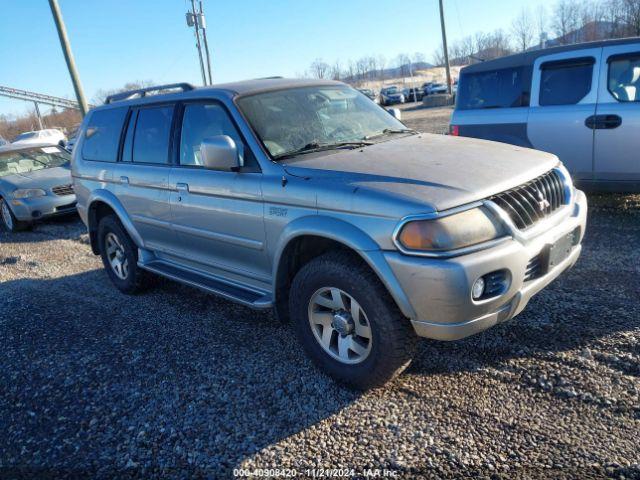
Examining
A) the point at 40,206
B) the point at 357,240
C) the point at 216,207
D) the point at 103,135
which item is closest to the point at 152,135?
the point at 103,135

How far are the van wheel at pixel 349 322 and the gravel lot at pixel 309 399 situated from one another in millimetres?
179

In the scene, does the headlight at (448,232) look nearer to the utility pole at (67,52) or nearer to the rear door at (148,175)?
the rear door at (148,175)

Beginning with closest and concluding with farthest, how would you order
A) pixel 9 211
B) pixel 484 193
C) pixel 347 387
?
pixel 484 193 < pixel 347 387 < pixel 9 211

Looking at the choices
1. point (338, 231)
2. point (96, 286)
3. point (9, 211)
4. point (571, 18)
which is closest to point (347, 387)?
point (338, 231)

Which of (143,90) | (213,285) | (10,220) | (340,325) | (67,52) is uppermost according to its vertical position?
(67,52)

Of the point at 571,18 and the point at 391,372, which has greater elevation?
the point at 571,18

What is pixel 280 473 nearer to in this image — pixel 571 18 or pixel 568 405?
pixel 568 405

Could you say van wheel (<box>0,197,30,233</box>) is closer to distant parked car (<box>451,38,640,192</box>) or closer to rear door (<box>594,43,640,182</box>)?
distant parked car (<box>451,38,640,192</box>)

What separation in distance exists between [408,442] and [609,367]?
1.34 m

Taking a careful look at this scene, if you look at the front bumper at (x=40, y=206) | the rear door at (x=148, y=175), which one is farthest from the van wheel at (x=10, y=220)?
the rear door at (x=148, y=175)

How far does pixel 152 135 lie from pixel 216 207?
121 cm

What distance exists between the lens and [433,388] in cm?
299

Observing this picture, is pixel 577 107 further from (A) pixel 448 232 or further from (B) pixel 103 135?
(B) pixel 103 135

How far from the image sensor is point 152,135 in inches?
172
